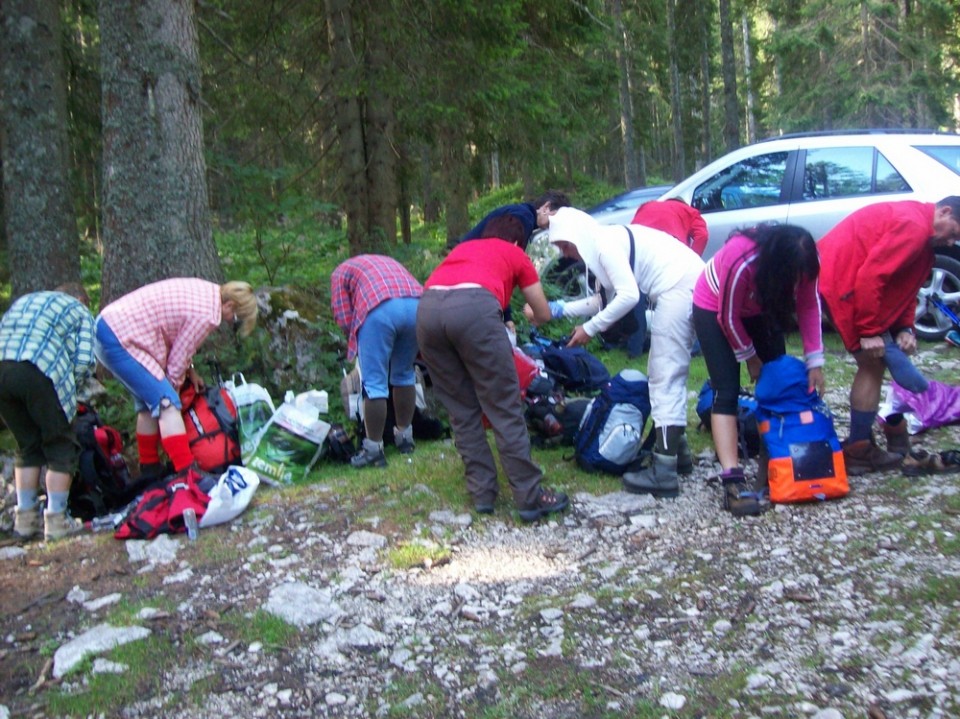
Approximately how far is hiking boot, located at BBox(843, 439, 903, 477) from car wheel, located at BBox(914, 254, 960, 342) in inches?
143

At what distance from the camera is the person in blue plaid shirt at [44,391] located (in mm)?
5191

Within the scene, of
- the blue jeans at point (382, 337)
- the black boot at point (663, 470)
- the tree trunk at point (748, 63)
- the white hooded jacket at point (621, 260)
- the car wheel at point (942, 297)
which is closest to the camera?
the white hooded jacket at point (621, 260)

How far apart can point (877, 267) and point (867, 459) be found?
3.82 feet

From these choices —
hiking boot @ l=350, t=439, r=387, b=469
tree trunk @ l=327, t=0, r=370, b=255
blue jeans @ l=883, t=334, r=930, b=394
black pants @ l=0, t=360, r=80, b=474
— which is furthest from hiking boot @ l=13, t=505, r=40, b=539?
tree trunk @ l=327, t=0, r=370, b=255

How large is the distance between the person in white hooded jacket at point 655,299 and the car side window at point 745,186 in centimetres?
439

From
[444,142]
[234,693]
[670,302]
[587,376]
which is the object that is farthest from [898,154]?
[234,693]

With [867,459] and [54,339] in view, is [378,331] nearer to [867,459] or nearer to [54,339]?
[54,339]

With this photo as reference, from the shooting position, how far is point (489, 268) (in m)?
4.98

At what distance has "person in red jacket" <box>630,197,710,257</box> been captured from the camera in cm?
741

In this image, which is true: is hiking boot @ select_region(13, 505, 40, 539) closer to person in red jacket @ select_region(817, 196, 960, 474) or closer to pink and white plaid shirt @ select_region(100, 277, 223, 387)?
pink and white plaid shirt @ select_region(100, 277, 223, 387)

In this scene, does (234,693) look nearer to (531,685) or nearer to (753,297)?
(531,685)

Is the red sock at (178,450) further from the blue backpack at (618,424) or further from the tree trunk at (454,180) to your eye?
the tree trunk at (454,180)

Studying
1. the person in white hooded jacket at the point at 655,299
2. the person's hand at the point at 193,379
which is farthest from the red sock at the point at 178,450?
the person in white hooded jacket at the point at 655,299

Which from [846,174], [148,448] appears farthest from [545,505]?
[846,174]
